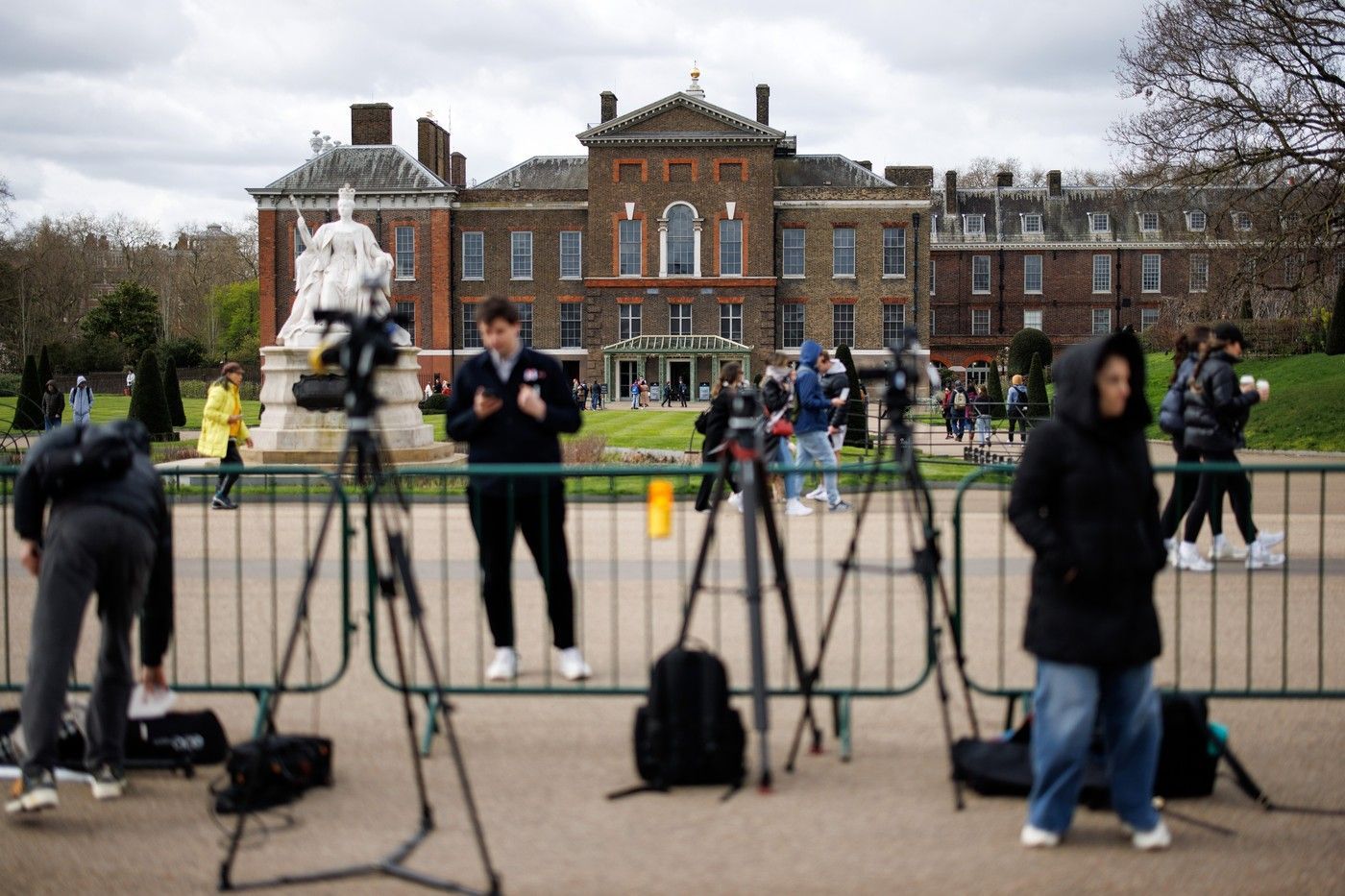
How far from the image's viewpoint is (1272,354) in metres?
39.2

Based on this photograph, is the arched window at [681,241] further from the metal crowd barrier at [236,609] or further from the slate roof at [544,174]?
the metal crowd barrier at [236,609]

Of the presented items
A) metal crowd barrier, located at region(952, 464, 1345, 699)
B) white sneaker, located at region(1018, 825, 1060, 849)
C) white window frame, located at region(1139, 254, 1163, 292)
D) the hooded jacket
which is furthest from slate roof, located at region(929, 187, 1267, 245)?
white sneaker, located at region(1018, 825, 1060, 849)

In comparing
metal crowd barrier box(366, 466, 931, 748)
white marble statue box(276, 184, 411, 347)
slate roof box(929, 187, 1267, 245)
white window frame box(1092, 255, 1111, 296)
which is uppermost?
slate roof box(929, 187, 1267, 245)

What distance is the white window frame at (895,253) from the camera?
205ft

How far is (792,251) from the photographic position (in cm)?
6306

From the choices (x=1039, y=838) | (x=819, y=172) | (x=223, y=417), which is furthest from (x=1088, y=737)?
(x=819, y=172)

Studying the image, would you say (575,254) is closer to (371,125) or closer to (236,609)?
(371,125)

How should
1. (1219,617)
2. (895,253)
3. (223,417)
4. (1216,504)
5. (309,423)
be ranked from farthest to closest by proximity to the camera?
(895,253), (309,423), (223,417), (1216,504), (1219,617)

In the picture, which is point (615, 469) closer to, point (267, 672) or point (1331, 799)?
point (267, 672)

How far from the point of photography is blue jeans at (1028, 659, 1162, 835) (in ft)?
15.2

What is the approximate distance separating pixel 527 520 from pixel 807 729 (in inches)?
66.2

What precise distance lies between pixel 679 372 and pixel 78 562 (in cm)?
5886

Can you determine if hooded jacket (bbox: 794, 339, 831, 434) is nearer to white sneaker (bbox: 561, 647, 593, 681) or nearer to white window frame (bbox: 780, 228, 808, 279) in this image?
white sneaker (bbox: 561, 647, 593, 681)

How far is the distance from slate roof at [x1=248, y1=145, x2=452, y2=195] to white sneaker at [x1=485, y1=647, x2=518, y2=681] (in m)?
57.9
